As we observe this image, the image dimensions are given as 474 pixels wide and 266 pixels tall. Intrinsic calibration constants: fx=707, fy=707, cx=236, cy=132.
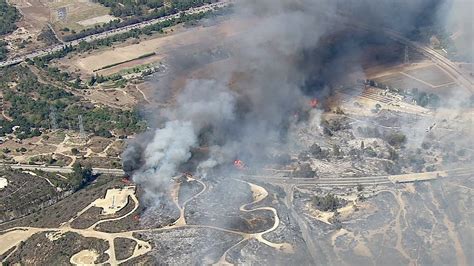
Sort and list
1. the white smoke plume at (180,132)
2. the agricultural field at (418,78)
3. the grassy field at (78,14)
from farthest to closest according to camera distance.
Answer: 1. the grassy field at (78,14)
2. the agricultural field at (418,78)
3. the white smoke plume at (180,132)

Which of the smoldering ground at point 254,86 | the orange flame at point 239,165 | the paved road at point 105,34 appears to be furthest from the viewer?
the paved road at point 105,34

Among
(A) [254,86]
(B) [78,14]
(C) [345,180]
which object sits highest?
(A) [254,86]

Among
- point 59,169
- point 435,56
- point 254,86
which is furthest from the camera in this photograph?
point 435,56

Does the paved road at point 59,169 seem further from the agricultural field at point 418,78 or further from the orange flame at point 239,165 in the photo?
the agricultural field at point 418,78

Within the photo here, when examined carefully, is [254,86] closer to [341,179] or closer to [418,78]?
[341,179]

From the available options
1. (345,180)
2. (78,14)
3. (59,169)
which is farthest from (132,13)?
(345,180)

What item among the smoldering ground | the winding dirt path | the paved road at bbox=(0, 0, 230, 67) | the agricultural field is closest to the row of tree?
the paved road at bbox=(0, 0, 230, 67)

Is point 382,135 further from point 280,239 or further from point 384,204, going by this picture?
point 280,239

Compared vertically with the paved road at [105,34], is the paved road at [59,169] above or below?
below

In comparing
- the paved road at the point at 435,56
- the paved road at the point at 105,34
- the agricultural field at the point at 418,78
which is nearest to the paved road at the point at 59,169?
the paved road at the point at 105,34
